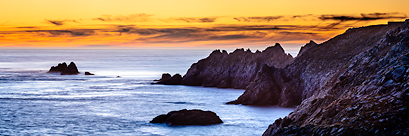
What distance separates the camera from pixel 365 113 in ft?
85.9

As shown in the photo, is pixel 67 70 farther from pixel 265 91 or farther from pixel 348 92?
pixel 348 92

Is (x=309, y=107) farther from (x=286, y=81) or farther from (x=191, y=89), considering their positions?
(x=191, y=89)

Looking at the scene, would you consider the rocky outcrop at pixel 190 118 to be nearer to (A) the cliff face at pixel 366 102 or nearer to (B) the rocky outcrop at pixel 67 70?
(A) the cliff face at pixel 366 102

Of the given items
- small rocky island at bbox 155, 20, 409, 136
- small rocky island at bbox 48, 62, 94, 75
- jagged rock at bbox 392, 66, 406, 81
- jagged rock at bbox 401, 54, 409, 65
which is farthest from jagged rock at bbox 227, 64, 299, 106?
small rocky island at bbox 48, 62, 94, 75

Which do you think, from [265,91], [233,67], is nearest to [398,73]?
[265,91]

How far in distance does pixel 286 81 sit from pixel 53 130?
35.8m

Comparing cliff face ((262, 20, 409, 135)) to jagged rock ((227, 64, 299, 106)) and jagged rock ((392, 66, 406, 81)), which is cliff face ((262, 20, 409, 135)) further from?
jagged rock ((227, 64, 299, 106))

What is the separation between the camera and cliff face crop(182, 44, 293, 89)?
3848 inches

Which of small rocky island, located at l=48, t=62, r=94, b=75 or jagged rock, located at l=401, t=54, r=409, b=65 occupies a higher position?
small rocky island, located at l=48, t=62, r=94, b=75

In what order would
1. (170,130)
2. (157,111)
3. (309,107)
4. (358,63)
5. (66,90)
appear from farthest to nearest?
(66,90) → (157,111) → (170,130) → (358,63) → (309,107)

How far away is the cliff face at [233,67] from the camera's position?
321ft

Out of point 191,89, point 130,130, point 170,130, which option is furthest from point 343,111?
point 191,89

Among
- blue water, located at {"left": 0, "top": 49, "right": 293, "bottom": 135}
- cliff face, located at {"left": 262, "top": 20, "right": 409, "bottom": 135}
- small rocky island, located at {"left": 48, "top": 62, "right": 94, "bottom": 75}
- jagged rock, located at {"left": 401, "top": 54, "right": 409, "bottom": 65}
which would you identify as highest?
small rocky island, located at {"left": 48, "top": 62, "right": 94, "bottom": 75}

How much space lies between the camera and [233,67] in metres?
103
